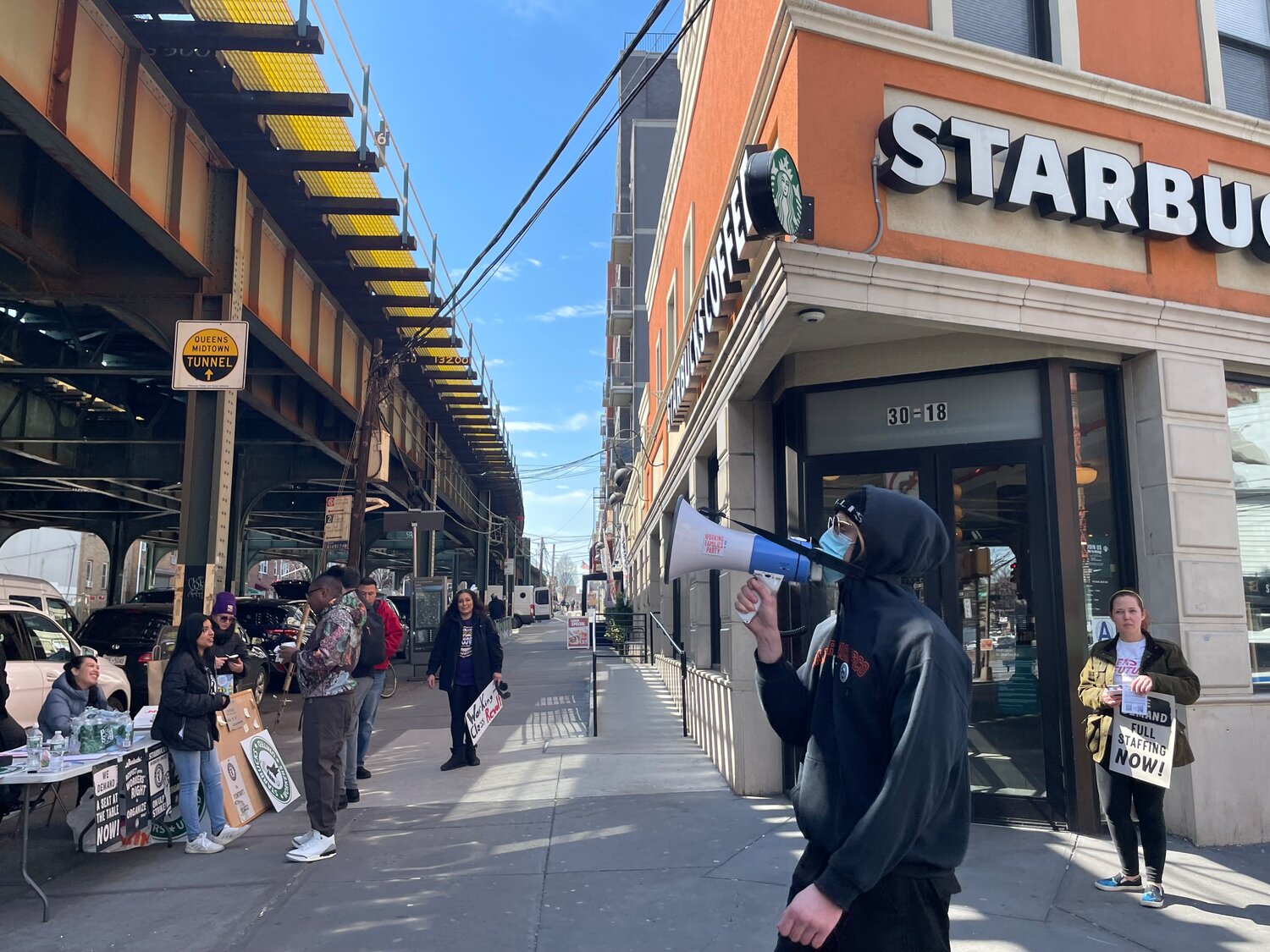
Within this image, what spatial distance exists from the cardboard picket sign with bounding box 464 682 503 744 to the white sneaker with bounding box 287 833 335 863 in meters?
2.85

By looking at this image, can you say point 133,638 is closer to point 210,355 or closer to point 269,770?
point 210,355

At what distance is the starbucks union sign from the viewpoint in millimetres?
5758

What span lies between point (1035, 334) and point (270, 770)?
6.81 metres

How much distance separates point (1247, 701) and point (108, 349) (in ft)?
52.6

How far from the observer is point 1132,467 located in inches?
273

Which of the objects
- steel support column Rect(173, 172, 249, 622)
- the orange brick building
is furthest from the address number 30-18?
steel support column Rect(173, 172, 249, 622)

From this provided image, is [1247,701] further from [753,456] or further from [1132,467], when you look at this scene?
[753,456]

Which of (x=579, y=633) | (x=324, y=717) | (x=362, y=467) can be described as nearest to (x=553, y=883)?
(x=324, y=717)

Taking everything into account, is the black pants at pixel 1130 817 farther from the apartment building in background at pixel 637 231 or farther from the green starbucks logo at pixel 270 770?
the apartment building in background at pixel 637 231

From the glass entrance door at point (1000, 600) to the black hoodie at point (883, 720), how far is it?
15.1 feet

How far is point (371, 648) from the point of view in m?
8.09

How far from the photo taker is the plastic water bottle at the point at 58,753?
216 inches

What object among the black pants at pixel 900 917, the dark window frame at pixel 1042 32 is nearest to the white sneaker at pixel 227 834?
the black pants at pixel 900 917

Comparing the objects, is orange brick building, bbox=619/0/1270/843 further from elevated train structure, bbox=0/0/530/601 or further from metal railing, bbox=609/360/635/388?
metal railing, bbox=609/360/635/388
